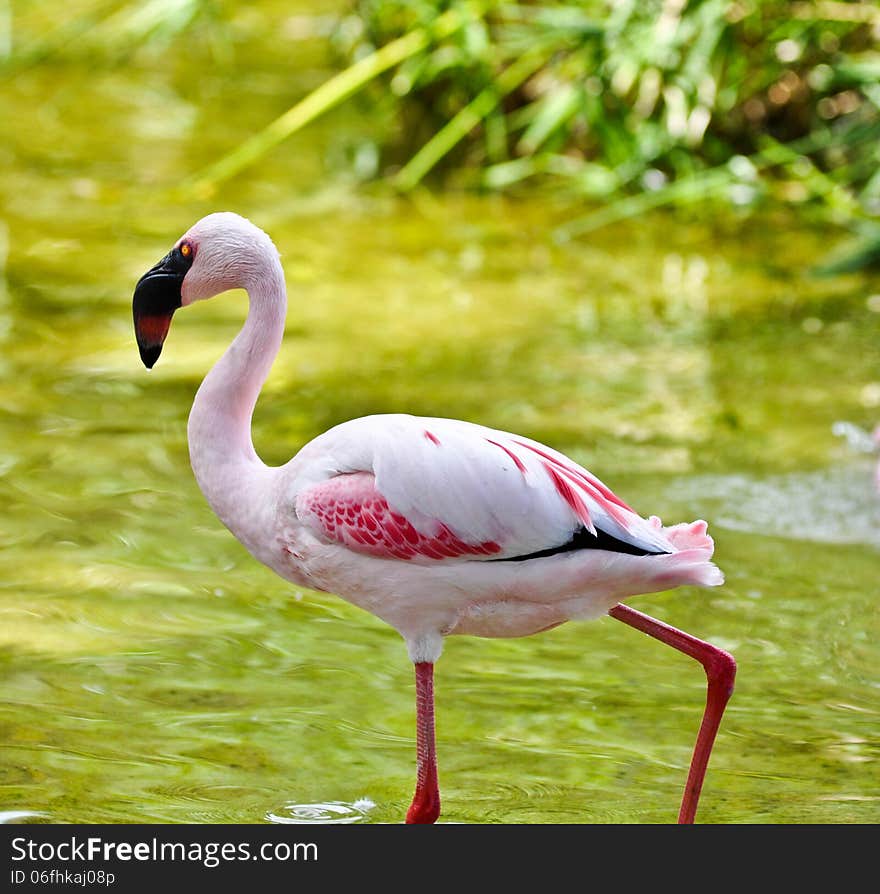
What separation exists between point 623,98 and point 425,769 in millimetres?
5191

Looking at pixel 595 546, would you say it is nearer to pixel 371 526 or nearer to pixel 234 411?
pixel 371 526

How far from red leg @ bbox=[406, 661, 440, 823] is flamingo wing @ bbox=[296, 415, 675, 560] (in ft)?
0.89

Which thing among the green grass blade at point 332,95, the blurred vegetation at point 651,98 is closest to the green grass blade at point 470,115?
the blurred vegetation at point 651,98

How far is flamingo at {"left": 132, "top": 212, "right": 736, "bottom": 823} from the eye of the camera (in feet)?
9.94

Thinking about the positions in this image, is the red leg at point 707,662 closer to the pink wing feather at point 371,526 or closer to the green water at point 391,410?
the green water at point 391,410

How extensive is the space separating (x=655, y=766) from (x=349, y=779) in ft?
2.03

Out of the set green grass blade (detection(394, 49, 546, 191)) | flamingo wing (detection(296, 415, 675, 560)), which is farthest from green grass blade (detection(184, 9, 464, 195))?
flamingo wing (detection(296, 415, 675, 560))

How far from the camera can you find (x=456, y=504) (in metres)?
3.03

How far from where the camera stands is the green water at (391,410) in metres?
3.46

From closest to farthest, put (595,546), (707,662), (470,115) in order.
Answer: (595,546), (707,662), (470,115)

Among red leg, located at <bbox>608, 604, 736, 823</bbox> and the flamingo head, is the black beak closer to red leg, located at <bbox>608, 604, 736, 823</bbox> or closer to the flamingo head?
the flamingo head

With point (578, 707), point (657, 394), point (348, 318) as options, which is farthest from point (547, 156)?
point (578, 707)

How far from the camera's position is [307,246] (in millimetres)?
7234

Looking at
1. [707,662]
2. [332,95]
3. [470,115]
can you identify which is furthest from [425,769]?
[470,115]
